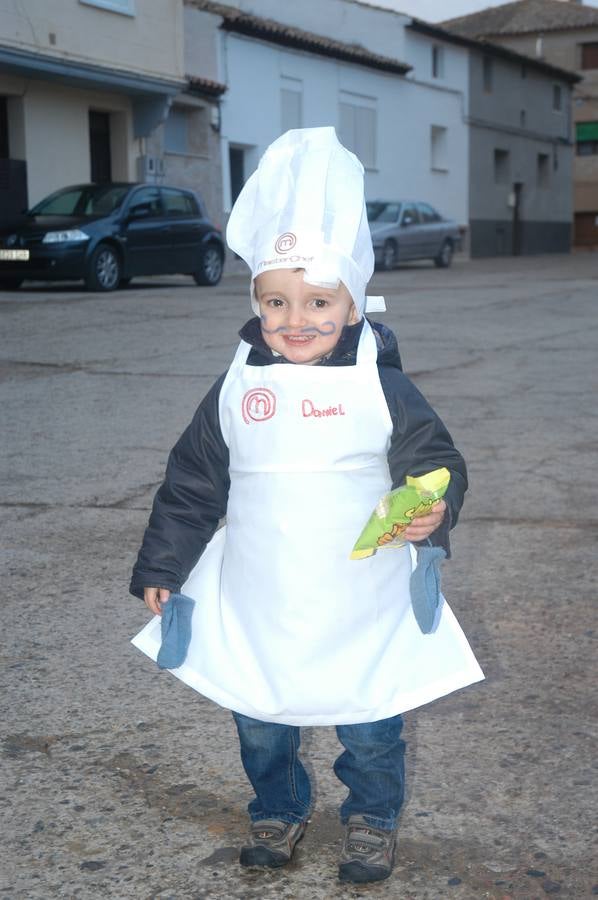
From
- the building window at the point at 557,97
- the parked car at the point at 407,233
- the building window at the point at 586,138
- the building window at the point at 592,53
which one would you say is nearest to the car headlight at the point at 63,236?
the parked car at the point at 407,233

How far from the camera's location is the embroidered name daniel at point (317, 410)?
2.12 meters

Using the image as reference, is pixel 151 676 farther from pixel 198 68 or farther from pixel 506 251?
pixel 506 251

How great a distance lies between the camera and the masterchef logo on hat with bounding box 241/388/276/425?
214cm

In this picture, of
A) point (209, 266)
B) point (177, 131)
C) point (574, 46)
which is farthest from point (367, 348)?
point (574, 46)

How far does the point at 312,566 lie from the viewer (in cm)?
214

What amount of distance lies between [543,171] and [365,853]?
138 ft

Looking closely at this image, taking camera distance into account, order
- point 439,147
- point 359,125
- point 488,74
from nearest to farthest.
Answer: point 359,125, point 439,147, point 488,74

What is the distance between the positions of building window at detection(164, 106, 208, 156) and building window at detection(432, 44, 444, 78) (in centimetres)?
1171

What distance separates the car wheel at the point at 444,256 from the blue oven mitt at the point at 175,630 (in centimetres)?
2377

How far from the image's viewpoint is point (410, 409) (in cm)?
215

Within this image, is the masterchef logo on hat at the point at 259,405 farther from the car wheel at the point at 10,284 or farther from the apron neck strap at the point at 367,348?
the car wheel at the point at 10,284

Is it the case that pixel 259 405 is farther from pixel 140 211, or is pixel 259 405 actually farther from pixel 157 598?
pixel 140 211

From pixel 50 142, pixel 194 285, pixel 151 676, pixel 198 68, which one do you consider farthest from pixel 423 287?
pixel 151 676

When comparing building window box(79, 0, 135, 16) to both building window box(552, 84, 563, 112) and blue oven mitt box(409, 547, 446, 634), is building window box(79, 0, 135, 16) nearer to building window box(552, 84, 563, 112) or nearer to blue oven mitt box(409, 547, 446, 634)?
blue oven mitt box(409, 547, 446, 634)
